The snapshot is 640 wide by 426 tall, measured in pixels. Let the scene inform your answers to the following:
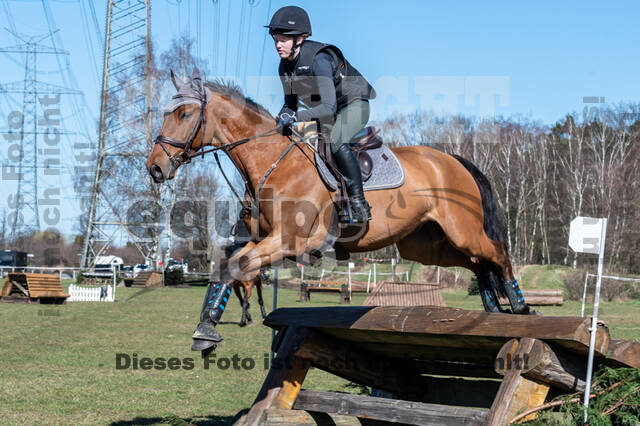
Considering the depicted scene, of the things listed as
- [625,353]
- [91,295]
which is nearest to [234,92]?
[625,353]

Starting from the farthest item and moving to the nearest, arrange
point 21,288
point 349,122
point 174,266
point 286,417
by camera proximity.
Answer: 1. point 174,266
2. point 21,288
3. point 349,122
4. point 286,417

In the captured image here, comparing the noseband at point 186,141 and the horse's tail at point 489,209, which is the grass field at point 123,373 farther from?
the horse's tail at point 489,209

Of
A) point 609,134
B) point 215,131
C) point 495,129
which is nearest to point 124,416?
point 215,131

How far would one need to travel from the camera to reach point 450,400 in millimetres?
5547

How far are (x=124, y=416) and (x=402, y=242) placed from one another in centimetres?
286

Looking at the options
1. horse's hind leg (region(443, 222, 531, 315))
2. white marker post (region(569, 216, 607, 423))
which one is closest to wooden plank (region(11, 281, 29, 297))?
horse's hind leg (region(443, 222, 531, 315))

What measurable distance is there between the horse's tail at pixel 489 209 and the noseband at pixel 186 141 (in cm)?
220

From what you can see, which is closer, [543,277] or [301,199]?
[301,199]

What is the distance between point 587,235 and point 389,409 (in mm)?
1752

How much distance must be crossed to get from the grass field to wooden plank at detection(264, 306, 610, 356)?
4.46 feet

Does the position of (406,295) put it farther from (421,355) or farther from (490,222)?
(421,355)

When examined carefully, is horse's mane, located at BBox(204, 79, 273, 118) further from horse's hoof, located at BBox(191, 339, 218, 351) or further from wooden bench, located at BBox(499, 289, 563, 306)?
wooden bench, located at BBox(499, 289, 563, 306)

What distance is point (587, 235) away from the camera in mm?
4227

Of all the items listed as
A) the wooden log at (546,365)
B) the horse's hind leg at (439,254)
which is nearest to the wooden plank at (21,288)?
the horse's hind leg at (439,254)
